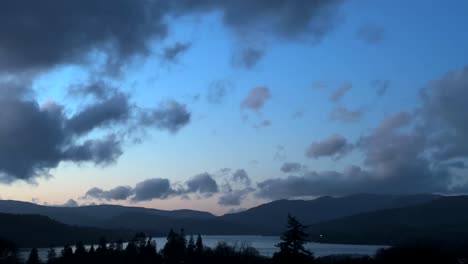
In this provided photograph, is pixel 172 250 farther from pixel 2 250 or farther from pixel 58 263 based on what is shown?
pixel 2 250

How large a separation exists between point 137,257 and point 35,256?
25.2m

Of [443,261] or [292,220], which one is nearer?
[292,220]

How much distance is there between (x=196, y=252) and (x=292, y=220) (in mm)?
120625

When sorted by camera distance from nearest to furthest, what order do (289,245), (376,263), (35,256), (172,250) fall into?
1. (289,245)
2. (35,256)
3. (376,263)
4. (172,250)

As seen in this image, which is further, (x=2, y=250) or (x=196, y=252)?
(x=196, y=252)

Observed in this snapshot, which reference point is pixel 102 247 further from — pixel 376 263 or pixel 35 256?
pixel 376 263

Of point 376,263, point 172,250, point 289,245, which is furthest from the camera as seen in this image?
point 172,250

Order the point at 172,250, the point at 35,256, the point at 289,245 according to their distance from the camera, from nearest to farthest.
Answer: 1. the point at 289,245
2. the point at 35,256
3. the point at 172,250

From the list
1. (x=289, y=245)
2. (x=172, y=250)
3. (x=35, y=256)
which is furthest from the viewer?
(x=172, y=250)

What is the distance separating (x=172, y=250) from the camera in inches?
6053

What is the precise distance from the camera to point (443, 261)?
13800cm

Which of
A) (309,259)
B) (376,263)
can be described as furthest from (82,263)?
(309,259)

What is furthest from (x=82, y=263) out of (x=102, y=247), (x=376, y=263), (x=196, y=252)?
(x=376, y=263)

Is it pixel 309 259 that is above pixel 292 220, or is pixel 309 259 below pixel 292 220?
below
